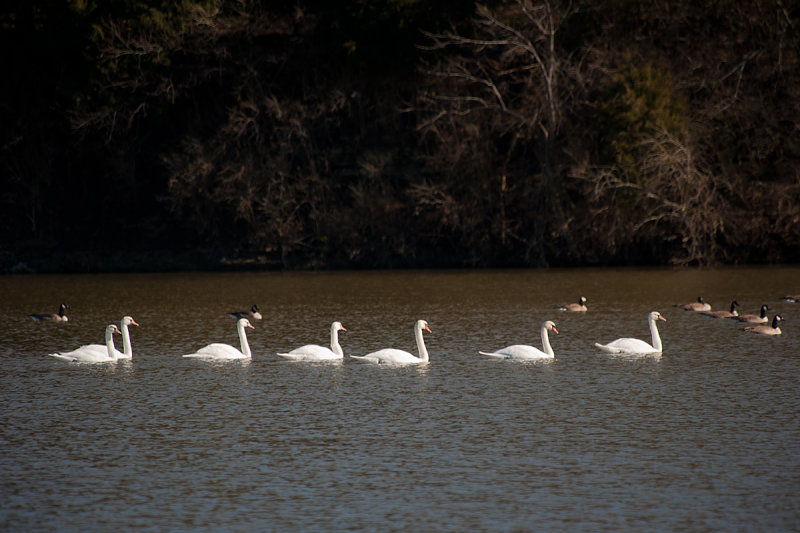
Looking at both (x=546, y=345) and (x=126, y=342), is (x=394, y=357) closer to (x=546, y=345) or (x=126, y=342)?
(x=546, y=345)

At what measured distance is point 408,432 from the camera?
11.8m

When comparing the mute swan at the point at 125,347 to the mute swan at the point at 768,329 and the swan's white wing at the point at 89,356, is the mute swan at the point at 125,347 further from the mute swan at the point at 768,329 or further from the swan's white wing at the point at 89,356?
the mute swan at the point at 768,329

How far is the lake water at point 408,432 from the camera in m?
8.79

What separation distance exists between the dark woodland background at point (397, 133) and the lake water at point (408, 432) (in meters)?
18.4

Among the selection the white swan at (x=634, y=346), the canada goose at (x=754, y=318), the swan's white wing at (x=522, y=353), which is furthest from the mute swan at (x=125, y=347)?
the canada goose at (x=754, y=318)

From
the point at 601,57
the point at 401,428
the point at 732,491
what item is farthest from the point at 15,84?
the point at 732,491

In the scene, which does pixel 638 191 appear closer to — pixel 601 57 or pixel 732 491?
pixel 601 57

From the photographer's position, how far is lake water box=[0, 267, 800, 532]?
8789 mm

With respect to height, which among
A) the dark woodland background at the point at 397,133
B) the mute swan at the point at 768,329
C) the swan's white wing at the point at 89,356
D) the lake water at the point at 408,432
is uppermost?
the dark woodland background at the point at 397,133

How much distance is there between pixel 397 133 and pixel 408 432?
3756 cm

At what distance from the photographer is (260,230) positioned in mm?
45312

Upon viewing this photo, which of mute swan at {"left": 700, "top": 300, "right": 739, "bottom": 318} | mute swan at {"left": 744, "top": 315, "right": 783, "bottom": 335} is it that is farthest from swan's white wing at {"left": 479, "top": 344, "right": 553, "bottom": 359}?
mute swan at {"left": 700, "top": 300, "right": 739, "bottom": 318}

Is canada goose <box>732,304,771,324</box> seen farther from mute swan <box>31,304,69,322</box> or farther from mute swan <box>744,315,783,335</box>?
mute swan <box>31,304,69,322</box>

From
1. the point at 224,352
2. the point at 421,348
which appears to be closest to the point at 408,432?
the point at 421,348
